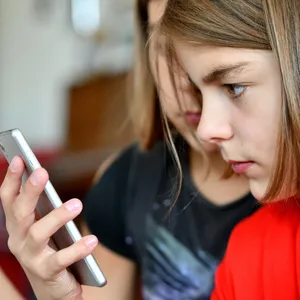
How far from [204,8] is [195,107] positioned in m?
0.17

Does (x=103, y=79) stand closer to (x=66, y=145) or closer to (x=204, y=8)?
(x=66, y=145)

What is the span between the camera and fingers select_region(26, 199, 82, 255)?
570mm

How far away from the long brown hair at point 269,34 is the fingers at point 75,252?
0.62 feet

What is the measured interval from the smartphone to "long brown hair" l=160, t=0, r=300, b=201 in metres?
0.19

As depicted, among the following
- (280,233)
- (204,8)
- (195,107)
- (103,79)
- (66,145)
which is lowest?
(66,145)

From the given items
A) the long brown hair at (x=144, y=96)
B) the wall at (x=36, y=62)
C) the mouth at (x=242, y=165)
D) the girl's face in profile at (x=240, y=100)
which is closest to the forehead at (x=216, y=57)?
the girl's face in profile at (x=240, y=100)

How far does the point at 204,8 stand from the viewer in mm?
582

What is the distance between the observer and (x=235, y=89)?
0.59 meters

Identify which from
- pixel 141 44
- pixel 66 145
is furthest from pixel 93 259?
pixel 66 145

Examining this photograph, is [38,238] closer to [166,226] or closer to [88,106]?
[166,226]

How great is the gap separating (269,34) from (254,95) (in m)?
0.06

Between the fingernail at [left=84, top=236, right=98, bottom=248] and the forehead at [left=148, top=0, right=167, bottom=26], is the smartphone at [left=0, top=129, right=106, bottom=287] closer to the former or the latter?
the fingernail at [left=84, top=236, right=98, bottom=248]

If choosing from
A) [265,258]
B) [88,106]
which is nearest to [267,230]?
[265,258]

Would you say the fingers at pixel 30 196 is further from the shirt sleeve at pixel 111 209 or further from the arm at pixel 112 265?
the shirt sleeve at pixel 111 209
